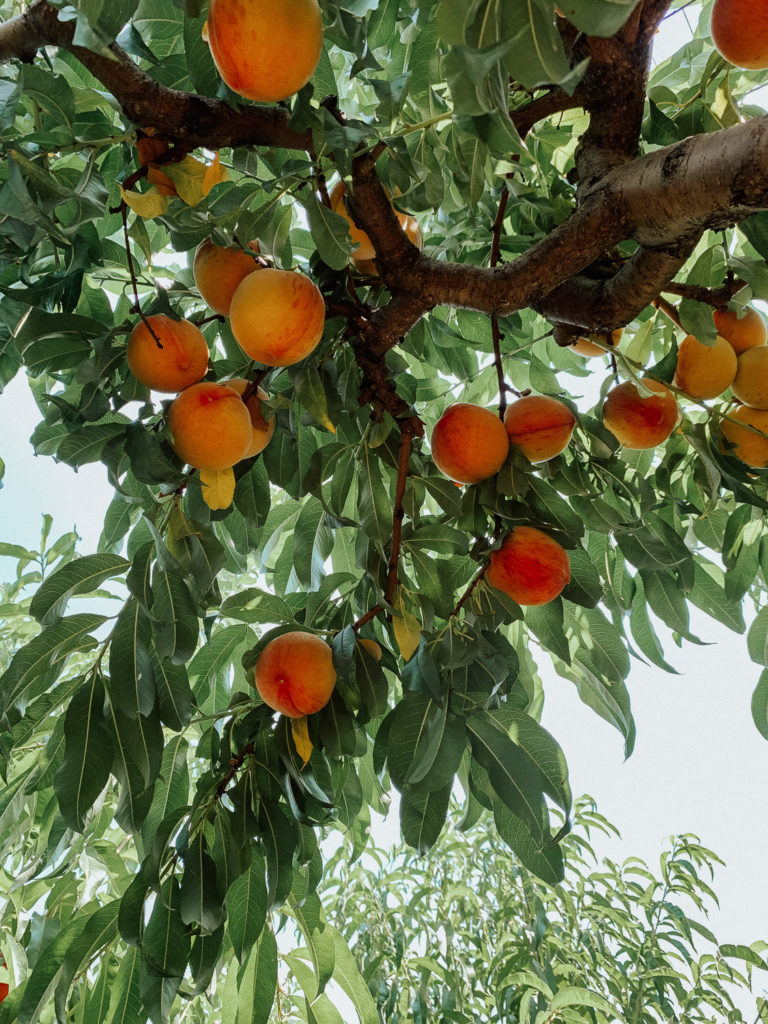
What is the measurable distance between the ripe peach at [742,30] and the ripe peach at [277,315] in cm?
44

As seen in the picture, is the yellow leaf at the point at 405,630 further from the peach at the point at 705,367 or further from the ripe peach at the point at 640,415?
the peach at the point at 705,367

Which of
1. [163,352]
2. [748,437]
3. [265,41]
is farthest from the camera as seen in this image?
[748,437]

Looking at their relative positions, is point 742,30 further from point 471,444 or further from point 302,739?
point 302,739

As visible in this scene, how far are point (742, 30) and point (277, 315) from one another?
0.48 metres

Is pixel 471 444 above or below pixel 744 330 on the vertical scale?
below

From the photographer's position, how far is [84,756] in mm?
909

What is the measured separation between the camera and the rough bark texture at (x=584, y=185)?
2.32ft

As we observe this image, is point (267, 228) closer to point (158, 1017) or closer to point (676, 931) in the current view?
point (158, 1017)

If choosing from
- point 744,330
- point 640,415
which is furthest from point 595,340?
point 744,330

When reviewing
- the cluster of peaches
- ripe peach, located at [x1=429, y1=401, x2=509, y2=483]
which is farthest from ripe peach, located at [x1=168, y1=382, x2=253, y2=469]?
ripe peach, located at [x1=429, y1=401, x2=509, y2=483]

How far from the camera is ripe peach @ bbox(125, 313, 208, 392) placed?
822mm

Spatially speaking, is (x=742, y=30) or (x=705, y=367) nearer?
(x=742, y=30)

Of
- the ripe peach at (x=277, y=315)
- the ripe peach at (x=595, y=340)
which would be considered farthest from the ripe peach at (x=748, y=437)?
the ripe peach at (x=277, y=315)

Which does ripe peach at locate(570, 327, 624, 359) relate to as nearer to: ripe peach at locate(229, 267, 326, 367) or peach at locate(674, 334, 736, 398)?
peach at locate(674, 334, 736, 398)
